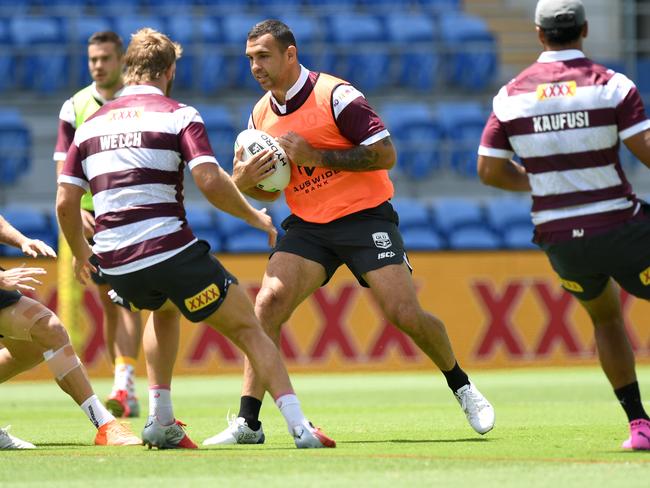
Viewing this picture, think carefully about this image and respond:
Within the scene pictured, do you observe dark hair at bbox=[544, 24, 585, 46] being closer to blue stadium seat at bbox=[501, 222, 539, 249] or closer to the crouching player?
the crouching player

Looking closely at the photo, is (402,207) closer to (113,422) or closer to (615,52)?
(615,52)

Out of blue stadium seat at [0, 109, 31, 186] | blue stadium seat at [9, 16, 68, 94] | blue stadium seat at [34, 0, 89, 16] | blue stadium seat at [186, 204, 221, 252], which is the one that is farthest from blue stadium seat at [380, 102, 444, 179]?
blue stadium seat at [34, 0, 89, 16]

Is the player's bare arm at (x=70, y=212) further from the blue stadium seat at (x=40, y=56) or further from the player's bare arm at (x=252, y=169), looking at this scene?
the blue stadium seat at (x=40, y=56)

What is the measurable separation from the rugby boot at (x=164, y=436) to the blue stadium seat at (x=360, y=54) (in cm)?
1395

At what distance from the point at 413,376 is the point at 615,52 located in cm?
993

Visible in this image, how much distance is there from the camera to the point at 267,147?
8.02 metres

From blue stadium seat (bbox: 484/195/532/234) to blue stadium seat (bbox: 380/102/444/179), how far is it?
1475mm

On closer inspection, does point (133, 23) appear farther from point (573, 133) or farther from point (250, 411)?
point (573, 133)

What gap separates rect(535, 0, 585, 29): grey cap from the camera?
6.86 metres

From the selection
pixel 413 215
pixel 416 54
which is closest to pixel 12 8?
pixel 416 54

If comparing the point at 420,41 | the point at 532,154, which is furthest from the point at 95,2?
the point at 532,154

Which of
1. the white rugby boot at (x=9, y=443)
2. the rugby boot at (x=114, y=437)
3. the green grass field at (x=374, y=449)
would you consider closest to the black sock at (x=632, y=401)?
the green grass field at (x=374, y=449)

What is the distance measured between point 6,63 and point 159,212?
1389 centimetres

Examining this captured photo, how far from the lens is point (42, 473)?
625 centimetres
